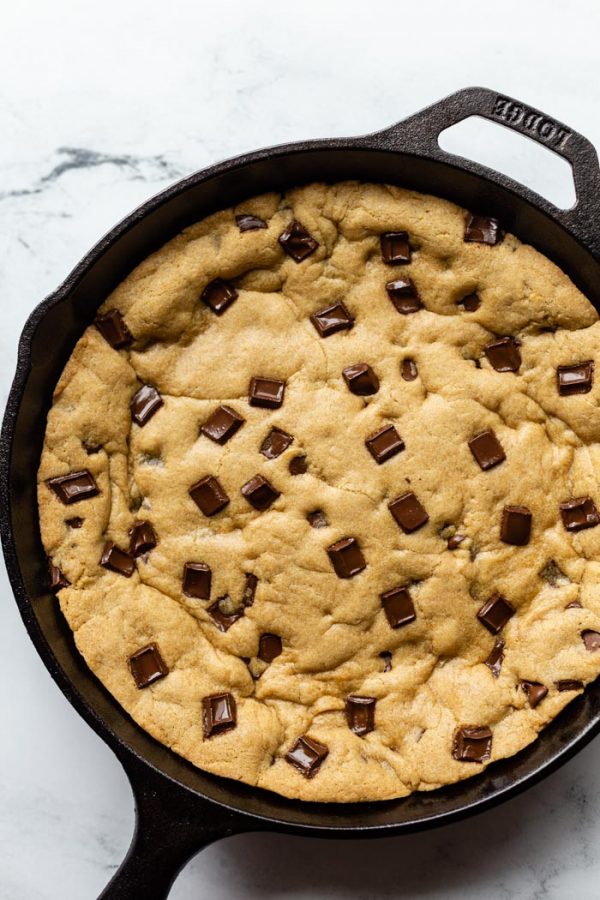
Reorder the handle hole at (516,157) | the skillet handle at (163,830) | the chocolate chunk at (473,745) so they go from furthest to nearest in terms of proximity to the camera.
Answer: the handle hole at (516,157) < the chocolate chunk at (473,745) < the skillet handle at (163,830)

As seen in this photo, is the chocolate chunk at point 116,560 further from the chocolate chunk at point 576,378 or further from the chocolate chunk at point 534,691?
the chocolate chunk at point 576,378

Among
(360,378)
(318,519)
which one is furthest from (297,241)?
(318,519)

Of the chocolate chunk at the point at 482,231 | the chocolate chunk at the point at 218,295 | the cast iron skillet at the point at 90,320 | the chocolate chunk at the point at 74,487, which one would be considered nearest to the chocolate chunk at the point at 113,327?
the cast iron skillet at the point at 90,320

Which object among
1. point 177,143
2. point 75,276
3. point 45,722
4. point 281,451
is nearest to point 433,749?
point 281,451

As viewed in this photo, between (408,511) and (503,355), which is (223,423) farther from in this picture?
(503,355)

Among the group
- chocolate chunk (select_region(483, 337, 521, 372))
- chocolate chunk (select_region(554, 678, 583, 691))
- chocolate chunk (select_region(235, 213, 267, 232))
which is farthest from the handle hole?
chocolate chunk (select_region(554, 678, 583, 691))

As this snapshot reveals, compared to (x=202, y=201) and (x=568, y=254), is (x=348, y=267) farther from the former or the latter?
(x=568, y=254)
